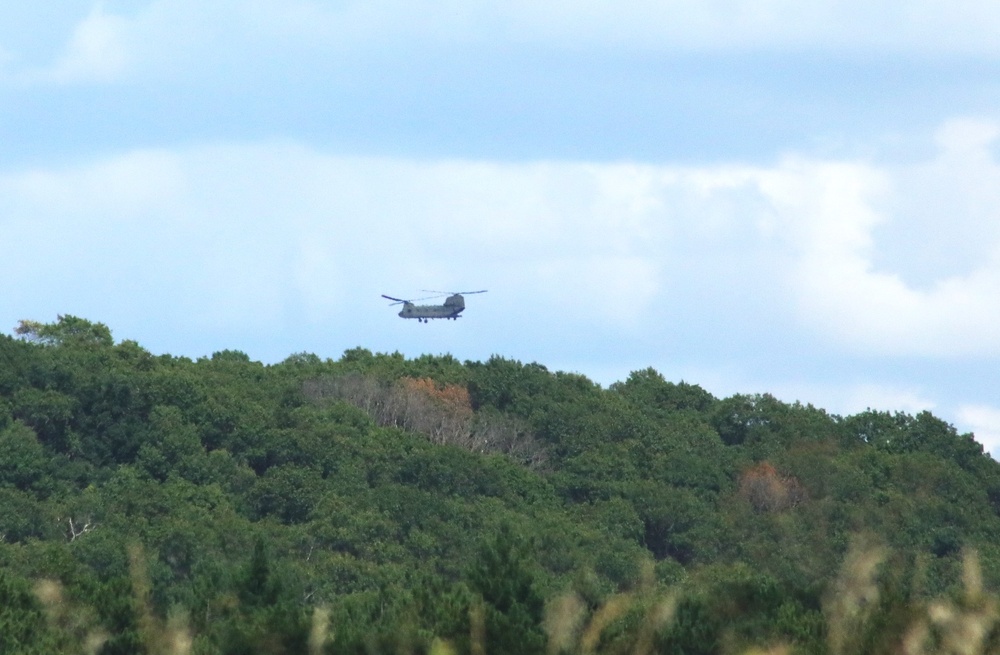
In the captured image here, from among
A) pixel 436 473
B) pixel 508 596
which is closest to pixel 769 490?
pixel 436 473

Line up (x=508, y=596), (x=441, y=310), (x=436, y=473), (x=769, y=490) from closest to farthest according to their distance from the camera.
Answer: (x=508, y=596), (x=436, y=473), (x=769, y=490), (x=441, y=310)

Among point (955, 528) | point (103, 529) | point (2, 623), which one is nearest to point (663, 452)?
point (955, 528)

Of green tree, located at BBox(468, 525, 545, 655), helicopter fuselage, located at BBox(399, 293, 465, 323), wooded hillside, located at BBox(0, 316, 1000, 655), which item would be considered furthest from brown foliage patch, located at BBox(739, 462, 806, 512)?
green tree, located at BBox(468, 525, 545, 655)

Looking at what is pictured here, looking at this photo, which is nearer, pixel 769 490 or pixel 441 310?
pixel 769 490

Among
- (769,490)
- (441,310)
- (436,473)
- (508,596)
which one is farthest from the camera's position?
(441,310)

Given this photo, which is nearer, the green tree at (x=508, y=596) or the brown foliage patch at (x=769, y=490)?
the green tree at (x=508, y=596)

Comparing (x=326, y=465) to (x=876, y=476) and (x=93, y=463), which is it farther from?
(x=876, y=476)

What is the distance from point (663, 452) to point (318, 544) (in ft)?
56.1

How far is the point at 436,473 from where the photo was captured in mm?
65125

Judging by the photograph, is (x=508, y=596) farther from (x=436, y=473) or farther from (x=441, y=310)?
(x=441, y=310)

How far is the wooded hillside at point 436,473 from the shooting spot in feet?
189

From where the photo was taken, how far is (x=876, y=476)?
232ft

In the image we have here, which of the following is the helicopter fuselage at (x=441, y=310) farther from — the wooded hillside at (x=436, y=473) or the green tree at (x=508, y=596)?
the green tree at (x=508, y=596)

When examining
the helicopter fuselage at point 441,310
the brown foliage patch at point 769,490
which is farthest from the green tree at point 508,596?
the helicopter fuselage at point 441,310
